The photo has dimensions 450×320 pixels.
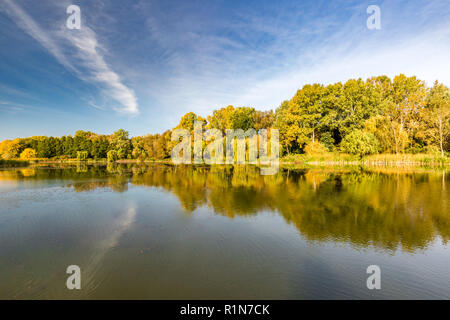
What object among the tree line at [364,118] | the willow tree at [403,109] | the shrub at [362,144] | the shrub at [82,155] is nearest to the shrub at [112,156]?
the shrub at [82,155]

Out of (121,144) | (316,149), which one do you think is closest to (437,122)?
(316,149)

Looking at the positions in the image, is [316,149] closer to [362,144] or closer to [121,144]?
[362,144]

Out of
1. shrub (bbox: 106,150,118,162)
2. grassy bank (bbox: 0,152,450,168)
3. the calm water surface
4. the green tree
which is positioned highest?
the green tree

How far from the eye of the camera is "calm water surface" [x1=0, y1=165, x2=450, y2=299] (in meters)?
3.73

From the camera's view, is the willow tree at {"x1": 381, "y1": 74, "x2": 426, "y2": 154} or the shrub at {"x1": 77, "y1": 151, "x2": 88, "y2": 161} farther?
the shrub at {"x1": 77, "y1": 151, "x2": 88, "y2": 161}

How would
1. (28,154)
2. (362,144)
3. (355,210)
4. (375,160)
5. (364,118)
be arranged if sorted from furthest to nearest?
(28,154), (364,118), (362,144), (375,160), (355,210)

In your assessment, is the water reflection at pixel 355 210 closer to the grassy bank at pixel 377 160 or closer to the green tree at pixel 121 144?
the grassy bank at pixel 377 160

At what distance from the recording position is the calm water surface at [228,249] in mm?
3730

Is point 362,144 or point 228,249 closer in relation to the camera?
point 228,249

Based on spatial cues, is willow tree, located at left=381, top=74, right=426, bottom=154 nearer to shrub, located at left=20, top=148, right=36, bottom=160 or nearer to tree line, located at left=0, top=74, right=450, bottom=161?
tree line, located at left=0, top=74, right=450, bottom=161

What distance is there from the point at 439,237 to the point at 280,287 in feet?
17.1

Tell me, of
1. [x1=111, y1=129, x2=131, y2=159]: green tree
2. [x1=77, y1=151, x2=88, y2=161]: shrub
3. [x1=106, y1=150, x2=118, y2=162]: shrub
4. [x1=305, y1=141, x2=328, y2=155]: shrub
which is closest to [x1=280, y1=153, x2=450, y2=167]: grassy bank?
[x1=305, y1=141, x2=328, y2=155]: shrub

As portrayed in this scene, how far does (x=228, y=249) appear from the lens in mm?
5270
